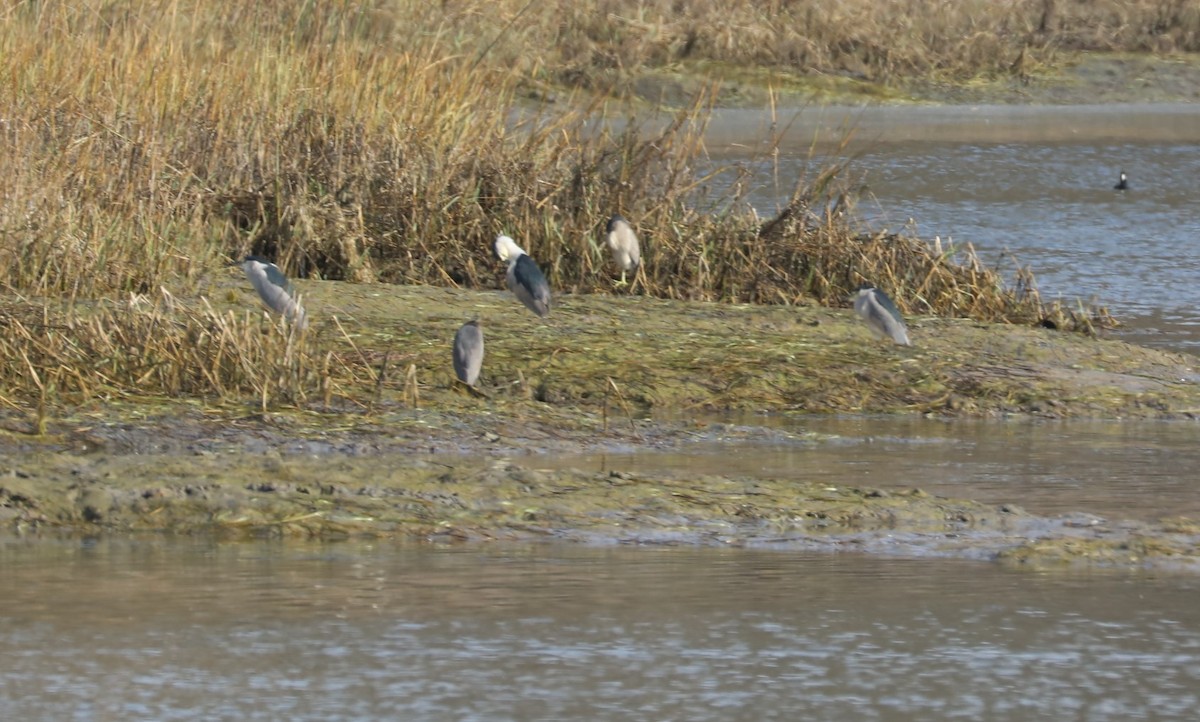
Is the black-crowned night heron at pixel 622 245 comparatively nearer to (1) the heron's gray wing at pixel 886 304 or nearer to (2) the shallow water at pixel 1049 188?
(2) the shallow water at pixel 1049 188

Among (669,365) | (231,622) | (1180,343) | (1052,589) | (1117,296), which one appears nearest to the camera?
(231,622)

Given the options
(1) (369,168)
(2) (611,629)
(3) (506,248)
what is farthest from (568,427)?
(1) (369,168)

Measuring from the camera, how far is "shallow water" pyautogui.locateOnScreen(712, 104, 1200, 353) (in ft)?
42.9

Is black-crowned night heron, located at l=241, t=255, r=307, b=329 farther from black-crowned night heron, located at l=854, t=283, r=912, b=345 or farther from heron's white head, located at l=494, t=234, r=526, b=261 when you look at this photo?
black-crowned night heron, located at l=854, t=283, r=912, b=345

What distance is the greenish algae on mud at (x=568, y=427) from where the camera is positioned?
19.4ft

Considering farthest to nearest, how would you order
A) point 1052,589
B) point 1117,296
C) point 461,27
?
point 461,27
point 1117,296
point 1052,589

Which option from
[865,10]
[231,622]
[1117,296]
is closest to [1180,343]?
[1117,296]

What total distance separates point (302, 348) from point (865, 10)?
2281 centimetres

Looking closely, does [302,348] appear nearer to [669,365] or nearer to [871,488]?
[669,365]

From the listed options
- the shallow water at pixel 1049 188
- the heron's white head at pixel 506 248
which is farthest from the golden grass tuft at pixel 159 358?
the shallow water at pixel 1049 188

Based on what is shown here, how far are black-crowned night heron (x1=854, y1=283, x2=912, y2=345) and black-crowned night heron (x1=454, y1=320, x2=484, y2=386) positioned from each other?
2.04 metres

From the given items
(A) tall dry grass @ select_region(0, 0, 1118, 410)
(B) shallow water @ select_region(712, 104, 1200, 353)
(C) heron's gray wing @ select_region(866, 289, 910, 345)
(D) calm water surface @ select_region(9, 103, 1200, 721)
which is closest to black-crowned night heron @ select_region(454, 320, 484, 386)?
(D) calm water surface @ select_region(9, 103, 1200, 721)

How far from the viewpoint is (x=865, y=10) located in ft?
97.1

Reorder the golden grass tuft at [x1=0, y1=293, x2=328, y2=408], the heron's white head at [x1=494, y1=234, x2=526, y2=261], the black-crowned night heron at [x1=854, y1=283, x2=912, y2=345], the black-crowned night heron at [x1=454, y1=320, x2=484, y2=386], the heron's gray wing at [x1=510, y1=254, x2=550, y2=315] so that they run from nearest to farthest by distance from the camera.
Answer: the golden grass tuft at [x1=0, y1=293, x2=328, y2=408] → the black-crowned night heron at [x1=454, y1=320, x2=484, y2=386] → the black-crowned night heron at [x1=854, y1=283, x2=912, y2=345] → the heron's gray wing at [x1=510, y1=254, x2=550, y2=315] → the heron's white head at [x1=494, y1=234, x2=526, y2=261]
